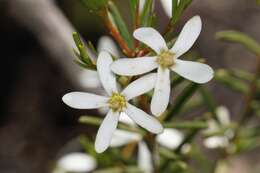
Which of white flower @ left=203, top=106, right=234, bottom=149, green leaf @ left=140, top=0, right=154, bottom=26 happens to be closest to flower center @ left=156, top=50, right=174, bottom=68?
green leaf @ left=140, top=0, right=154, bottom=26

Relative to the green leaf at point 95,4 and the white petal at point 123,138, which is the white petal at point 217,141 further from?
the green leaf at point 95,4

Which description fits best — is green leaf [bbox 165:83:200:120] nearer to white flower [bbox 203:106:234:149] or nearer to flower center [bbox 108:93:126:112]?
white flower [bbox 203:106:234:149]

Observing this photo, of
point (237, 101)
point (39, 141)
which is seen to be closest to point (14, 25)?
point (39, 141)

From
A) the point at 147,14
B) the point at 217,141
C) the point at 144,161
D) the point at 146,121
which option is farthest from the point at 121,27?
the point at 217,141

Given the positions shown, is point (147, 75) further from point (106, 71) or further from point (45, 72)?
point (45, 72)

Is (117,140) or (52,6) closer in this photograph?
(117,140)

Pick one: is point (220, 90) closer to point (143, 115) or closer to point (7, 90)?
point (7, 90)
